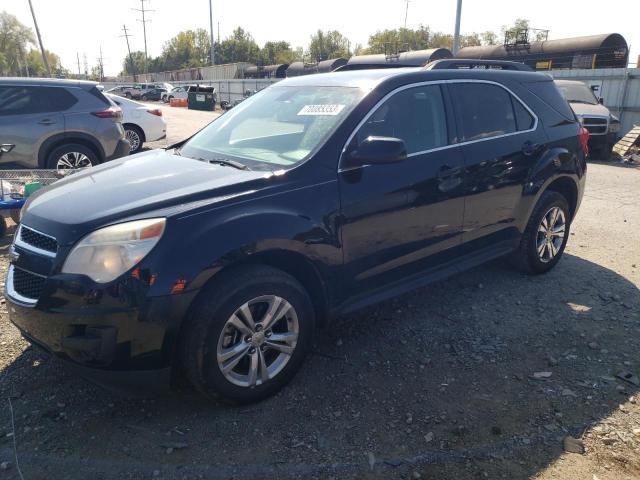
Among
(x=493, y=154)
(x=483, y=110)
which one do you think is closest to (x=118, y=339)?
(x=493, y=154)

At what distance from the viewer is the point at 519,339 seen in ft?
12.5

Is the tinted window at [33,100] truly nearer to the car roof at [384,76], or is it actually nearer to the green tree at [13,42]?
the car roof at [384,76]

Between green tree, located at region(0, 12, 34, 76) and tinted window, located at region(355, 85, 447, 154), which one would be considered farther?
green tree, located at region(0, 12, 34, 76)

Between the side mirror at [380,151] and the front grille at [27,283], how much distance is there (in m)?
1.90

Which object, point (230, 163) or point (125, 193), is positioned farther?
point (230, 163)

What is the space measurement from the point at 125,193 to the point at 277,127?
1.23 meters

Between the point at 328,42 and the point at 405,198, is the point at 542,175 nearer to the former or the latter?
the point at 405,198

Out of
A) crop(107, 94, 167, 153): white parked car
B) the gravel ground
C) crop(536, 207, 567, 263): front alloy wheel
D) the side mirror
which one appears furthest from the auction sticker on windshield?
crop(107, 94, 167, 153): white parked car

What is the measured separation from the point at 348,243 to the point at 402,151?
65cm

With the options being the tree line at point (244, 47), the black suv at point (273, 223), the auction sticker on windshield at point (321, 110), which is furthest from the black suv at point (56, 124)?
the tree line at point (244, 47)

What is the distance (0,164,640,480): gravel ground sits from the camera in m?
2.57

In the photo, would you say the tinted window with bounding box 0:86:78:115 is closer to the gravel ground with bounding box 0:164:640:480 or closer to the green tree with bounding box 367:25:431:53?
the gravel ground with bounding box 0:164:640:480

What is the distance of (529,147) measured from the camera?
4.42 m

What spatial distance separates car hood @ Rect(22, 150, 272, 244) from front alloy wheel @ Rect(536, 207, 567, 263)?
118 inches
